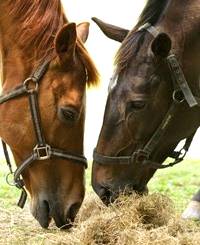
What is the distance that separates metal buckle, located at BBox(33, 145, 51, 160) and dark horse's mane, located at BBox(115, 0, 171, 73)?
0.82 m

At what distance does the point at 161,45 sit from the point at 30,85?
996 mm

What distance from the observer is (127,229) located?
3.73 metres

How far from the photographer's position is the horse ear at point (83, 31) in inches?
181

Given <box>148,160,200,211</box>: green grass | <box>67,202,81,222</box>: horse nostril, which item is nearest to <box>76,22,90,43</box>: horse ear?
<box>67,202,81,222</box>: horse nostril

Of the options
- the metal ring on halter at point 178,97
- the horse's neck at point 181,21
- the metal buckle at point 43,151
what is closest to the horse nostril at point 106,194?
the metal buckle at point 43,151

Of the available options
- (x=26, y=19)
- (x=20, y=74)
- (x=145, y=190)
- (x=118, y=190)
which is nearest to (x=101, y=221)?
(x=118, y=190)

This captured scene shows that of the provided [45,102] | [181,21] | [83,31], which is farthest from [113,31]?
[45,102]

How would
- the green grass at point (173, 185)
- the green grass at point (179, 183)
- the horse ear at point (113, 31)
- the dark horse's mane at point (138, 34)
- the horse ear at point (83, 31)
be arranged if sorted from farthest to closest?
1. the green grass at point (179, 183)
2. the green grass at point (173, 185)
3. the horse ear at point (113, 31)
4. the horse ear at point (83, 31)
5. the dark horse's mane at point (138, 34)

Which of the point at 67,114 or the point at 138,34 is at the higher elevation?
the point at 138,34

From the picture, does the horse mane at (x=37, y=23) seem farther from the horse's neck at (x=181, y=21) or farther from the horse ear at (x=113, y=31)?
the horse's neck at (x=181, y=21)

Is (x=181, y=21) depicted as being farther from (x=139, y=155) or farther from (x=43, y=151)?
(x=43, y=151)

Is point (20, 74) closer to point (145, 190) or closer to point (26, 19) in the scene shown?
point (26, 19)

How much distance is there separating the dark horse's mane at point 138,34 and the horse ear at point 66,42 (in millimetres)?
438

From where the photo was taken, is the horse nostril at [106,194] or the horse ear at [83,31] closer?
the horse nostril at [106,194]
